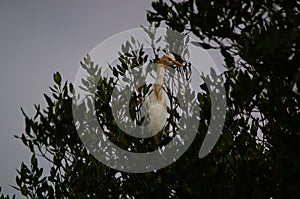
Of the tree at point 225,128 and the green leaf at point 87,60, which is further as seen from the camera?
the green leaf at point 87,60

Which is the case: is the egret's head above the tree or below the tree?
above

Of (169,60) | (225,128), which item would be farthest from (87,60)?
(225,128)

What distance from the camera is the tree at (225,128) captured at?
117 inches

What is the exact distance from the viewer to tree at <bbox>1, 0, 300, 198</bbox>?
9.76 feet

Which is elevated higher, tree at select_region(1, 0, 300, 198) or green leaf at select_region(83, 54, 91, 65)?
green leaf at select_region(83, 54, 91, 65)

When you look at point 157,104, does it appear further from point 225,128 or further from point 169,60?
point 225,128

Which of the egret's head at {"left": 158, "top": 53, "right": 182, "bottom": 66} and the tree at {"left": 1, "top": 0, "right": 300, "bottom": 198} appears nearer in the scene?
the tree at {"left": 1, "top": 0, "right": 300, "bottom": 198}

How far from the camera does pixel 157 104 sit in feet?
22.9

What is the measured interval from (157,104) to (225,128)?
100 inches

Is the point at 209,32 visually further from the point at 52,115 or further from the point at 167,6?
the point at 52,115

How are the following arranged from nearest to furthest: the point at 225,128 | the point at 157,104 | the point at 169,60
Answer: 1. the point at 225,128
2. the point at 169,60
3. the point at 157,104

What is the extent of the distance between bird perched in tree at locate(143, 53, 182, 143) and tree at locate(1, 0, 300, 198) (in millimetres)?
312

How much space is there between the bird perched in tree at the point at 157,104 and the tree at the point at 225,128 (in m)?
0.31

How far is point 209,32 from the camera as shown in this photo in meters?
3.69
